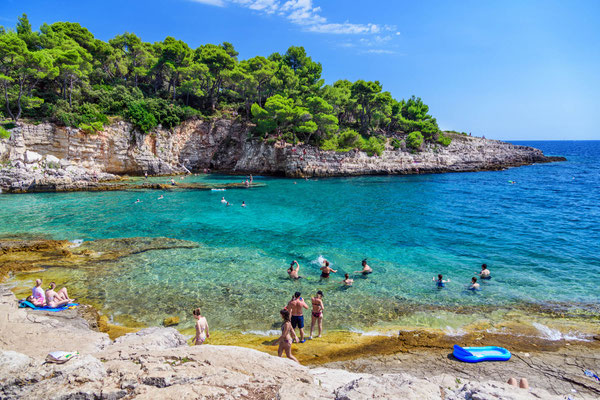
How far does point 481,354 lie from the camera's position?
7.93m

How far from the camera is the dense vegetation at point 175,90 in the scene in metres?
35.8

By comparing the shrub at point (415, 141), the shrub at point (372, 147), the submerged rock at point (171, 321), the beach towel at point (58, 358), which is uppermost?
the shrub at point (415, 141)

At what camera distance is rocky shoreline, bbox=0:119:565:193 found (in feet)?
109

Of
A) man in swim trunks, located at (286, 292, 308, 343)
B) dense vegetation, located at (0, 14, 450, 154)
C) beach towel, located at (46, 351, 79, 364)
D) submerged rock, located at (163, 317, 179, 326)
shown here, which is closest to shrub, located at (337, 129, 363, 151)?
dense vegetation, located at (0, 14, 450, 154)

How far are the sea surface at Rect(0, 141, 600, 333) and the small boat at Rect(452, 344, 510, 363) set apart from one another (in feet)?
5.16

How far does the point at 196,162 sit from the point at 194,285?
42.7m

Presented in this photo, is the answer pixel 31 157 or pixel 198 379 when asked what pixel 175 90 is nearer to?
pixel 31 157

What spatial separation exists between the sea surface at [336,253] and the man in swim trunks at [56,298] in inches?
29.1

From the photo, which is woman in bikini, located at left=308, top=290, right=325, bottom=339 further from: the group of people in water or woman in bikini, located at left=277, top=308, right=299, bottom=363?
the group of people in water

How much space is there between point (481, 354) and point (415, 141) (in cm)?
5481

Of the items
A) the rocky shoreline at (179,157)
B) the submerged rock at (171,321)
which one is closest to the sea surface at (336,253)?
the submerged rock at (171,321)

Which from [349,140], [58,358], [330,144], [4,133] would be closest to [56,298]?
[58,358]

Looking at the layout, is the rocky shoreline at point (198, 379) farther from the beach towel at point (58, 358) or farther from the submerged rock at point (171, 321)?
the submerged rock at point (171, 321)

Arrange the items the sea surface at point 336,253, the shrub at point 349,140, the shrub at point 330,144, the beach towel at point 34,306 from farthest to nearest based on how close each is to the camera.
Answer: the shrub at point 349,140, the shrub at point 330,144, the sea surface at point 336,253, the beach towel at point 34,306
